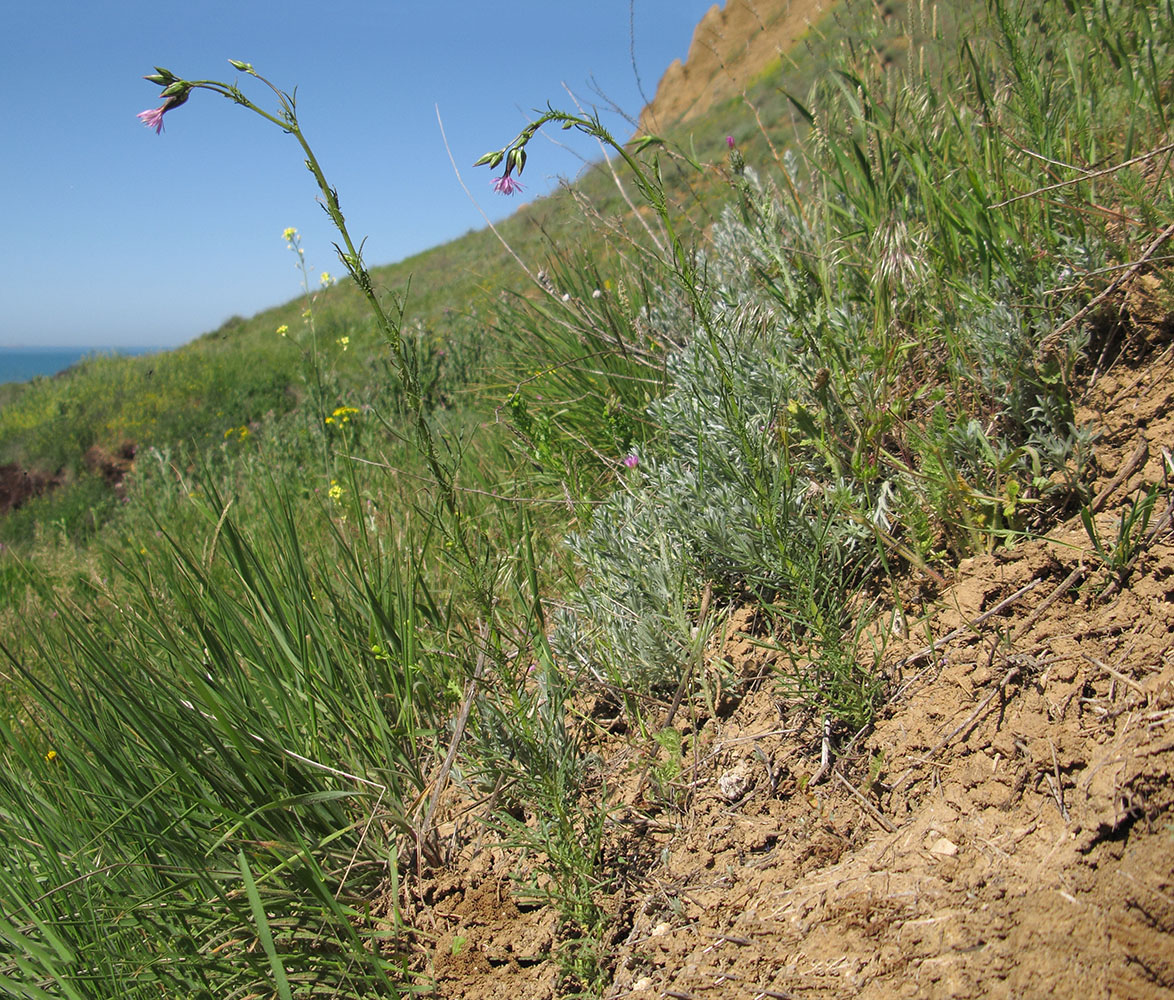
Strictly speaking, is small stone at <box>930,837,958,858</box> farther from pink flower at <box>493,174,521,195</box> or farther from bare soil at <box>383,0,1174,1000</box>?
pink flower at <box>493,174,521,195</box>

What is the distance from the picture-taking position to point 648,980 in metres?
1.33

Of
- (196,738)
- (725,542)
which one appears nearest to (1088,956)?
(725,542)

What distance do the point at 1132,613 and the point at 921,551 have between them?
0.44 metres

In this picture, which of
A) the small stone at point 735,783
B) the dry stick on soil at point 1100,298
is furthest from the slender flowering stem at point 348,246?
the dry stick on soil at point 1100,298

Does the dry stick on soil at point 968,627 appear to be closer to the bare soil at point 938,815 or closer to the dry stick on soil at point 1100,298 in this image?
the bare soil at point 938,815

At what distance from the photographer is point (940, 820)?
1.30 m

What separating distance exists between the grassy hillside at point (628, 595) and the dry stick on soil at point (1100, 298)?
1 cm

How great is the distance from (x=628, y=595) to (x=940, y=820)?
0.94 metres

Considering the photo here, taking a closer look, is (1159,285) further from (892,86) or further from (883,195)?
(892,86)

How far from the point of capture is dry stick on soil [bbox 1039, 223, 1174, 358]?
1.60 metres

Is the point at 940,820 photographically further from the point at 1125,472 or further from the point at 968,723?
the point at 1125,472

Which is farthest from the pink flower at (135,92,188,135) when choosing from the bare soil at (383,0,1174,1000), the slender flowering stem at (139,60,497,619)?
the bare soil at (383,0,1174,1000)

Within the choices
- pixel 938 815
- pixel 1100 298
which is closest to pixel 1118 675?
pixel 938 815

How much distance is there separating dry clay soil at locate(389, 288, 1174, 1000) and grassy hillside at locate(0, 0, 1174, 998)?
38mm
